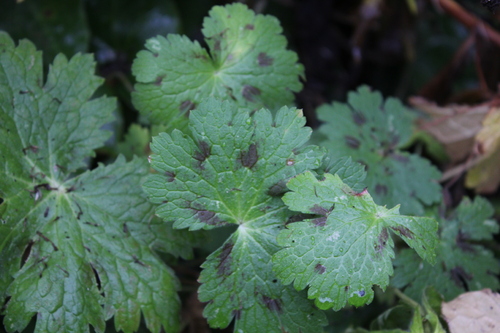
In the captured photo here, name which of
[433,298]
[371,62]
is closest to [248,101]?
[433,298]

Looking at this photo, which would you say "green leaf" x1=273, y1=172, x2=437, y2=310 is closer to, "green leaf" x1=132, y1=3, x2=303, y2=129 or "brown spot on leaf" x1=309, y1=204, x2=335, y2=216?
"brown spot on leaf" x1=309, y1=204, x2=335, y2=216

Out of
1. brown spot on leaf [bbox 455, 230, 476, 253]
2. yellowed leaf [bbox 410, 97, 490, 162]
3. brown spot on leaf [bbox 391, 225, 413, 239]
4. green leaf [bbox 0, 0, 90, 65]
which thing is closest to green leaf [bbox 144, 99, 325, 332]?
brown spot on leaf [bbox 391, 225, 413, 239]

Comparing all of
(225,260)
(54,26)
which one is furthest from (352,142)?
(54,26)

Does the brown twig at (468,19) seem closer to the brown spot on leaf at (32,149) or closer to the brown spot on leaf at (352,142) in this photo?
the brown spot on leaf at (352,142)

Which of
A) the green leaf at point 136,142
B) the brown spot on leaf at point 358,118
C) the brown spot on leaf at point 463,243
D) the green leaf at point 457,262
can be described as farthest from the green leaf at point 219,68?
the brown spot on leaf at point 463,243

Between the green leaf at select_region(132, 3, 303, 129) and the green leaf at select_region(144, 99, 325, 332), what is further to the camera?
the green leaf at select_region(132, 3, 303, 129)

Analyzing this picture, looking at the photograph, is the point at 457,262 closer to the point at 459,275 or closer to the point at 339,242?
the point at 459,275
